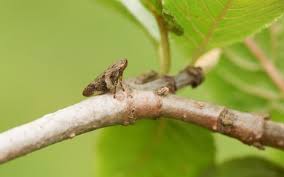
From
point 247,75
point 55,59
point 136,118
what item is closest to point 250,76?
point 247,75

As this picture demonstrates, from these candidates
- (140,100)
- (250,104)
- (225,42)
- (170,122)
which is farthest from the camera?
(250,104)

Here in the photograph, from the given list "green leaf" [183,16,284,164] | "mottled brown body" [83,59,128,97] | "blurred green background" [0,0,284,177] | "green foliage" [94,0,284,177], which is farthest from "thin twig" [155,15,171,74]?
"blurred green background" [0,0,284,177]

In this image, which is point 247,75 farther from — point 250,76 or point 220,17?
point 220,17

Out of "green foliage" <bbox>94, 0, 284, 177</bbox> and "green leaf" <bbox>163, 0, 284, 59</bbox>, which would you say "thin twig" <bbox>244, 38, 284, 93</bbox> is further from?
"green leaf" <bbox>163, 0, 284, 59</bbox>

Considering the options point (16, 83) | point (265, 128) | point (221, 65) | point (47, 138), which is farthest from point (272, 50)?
point (16, 83)

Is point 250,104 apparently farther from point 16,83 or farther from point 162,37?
point 16,83

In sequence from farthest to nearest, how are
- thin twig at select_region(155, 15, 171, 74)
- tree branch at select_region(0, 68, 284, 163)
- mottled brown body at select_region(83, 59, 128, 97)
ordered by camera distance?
thin twig at select_region(155, 15, 171, 74)
mottled brown body at select_region(83, 59, 128, 97)
tree branch at select_region(0, 68, 284, 163)
